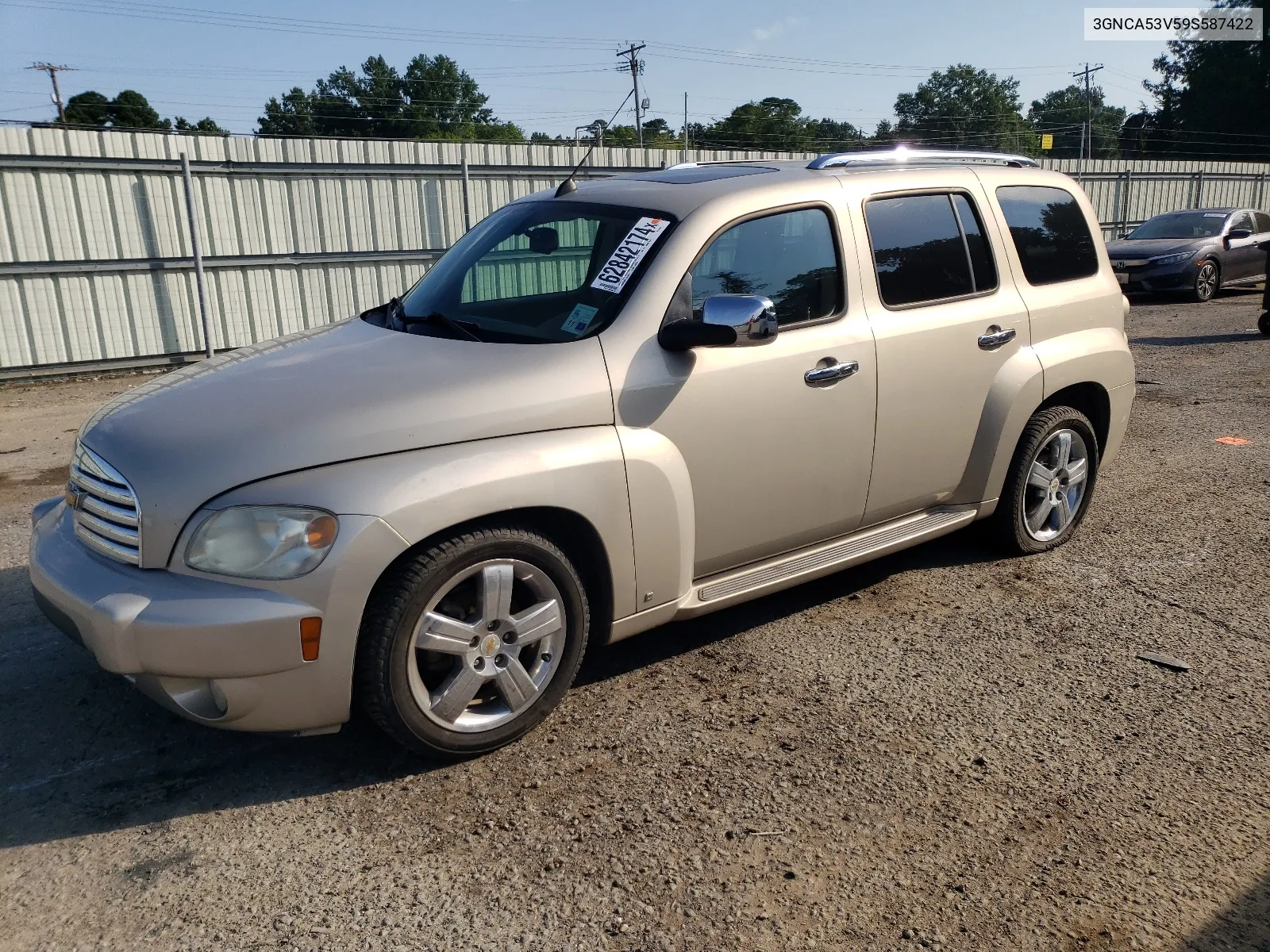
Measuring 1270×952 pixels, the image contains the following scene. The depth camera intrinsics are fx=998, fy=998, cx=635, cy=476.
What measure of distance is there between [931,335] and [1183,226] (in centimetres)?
1604

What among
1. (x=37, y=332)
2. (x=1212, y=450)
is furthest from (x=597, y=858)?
(x=37, y=332)

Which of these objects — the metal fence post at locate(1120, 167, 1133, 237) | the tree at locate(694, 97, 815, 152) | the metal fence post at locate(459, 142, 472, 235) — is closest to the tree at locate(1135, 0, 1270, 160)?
the tree at locate(694, 97, 815, 152)

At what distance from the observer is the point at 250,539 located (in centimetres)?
287

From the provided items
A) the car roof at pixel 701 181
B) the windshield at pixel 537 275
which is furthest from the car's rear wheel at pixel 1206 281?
the windshield at pixel 537 275

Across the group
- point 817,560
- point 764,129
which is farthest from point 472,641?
point 764,129

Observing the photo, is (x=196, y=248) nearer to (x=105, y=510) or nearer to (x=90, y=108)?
(x=105, y=510)

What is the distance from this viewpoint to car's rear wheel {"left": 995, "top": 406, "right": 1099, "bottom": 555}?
16.0ft

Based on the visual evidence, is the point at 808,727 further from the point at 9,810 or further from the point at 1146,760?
the point at 9,810

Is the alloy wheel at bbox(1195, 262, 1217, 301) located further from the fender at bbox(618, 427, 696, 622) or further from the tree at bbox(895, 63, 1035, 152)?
the tree at bbox(895, 63, 1035, 152)

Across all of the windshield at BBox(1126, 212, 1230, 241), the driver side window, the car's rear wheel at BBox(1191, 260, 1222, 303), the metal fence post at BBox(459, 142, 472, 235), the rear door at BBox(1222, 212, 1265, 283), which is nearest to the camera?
the driver side window

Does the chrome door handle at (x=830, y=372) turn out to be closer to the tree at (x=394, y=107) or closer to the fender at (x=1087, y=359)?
the fender at (x=1087, y=359)

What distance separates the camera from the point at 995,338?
454cm

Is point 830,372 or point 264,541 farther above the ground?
point 830,372

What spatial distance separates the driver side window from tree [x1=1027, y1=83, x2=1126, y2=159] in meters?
97.1
